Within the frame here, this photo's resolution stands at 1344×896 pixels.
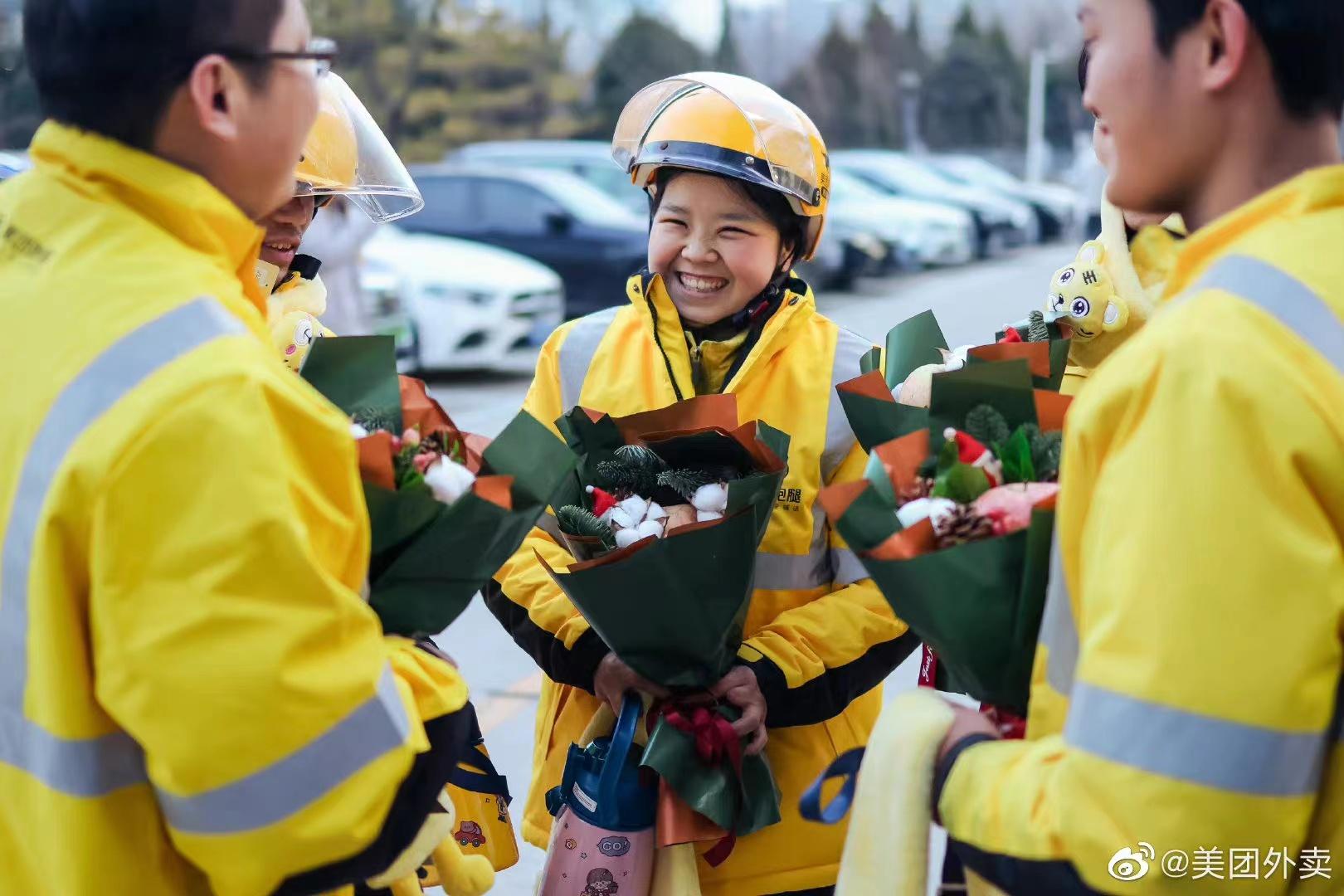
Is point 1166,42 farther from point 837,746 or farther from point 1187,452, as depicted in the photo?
point 837,746

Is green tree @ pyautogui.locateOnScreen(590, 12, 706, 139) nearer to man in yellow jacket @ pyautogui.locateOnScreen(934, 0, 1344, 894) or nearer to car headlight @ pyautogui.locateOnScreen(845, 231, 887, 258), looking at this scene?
car headlight @ pyautogui.locateOnScreen(845, 231, 887, 258)

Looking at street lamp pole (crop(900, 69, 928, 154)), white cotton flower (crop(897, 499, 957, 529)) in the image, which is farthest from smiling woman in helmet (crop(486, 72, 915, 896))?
street lamp pole (crop(900, 69, 928, 154))

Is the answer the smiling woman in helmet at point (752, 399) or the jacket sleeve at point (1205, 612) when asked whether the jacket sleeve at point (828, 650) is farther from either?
the jacket sleeve at point (1205, 612)

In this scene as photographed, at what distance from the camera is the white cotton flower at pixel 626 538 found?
2.35 m

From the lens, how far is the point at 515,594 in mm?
2699

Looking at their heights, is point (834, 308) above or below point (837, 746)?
below

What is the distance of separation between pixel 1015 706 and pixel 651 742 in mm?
768

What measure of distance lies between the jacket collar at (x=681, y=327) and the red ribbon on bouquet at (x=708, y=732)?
2.07ft

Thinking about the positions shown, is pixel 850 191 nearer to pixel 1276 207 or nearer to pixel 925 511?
pixel 925 511

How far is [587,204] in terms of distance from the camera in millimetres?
13773

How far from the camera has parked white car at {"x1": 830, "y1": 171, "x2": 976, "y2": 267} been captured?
63.6ft

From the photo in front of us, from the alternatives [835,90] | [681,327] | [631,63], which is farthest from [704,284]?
[835,90]

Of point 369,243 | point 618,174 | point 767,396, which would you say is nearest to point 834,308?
point 618,174

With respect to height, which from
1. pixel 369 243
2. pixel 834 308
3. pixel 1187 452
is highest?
pixel 1187 452
